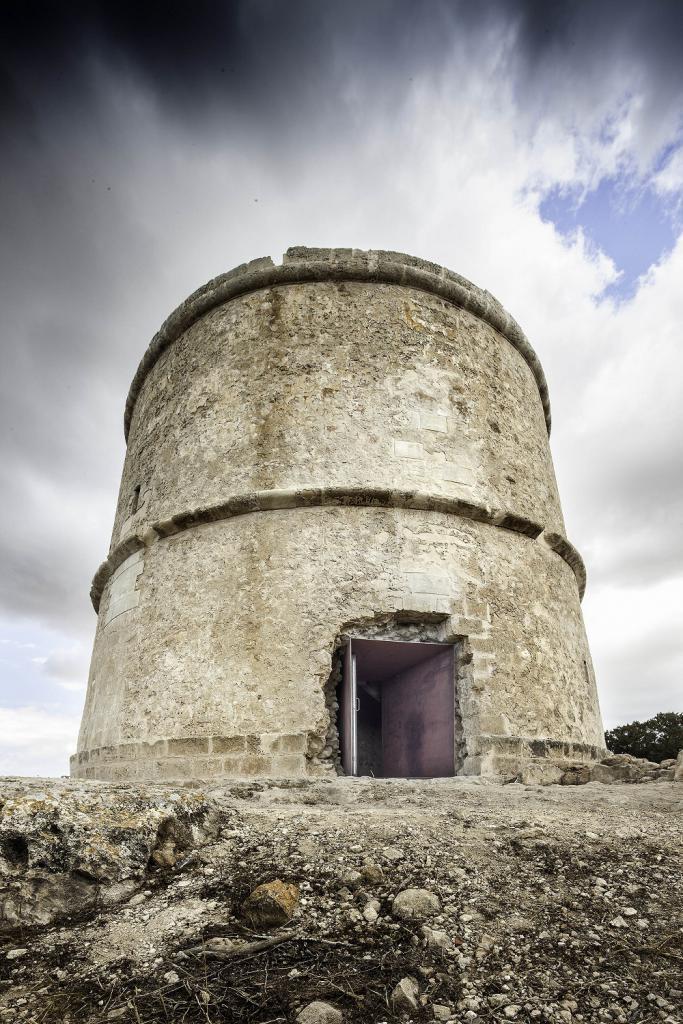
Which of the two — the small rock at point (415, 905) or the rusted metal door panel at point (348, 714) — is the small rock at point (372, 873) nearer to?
the small rock at point (415, 905)

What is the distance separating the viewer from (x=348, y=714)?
5660 mm

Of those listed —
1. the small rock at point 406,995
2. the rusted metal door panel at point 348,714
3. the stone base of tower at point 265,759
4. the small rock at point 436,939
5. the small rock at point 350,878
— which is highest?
the rusted metal door panel at point 348,714

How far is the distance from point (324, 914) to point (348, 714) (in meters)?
3.34

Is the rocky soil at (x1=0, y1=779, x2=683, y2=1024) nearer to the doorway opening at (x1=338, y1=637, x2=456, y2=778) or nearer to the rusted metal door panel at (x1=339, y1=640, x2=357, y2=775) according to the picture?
the rusted metal door panel at (x1=339, y1=640, x2=357, y2=775)

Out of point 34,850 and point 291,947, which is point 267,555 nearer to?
point 34,850

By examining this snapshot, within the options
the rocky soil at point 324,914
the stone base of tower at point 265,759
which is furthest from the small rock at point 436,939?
the stone base of tower at point 265,759

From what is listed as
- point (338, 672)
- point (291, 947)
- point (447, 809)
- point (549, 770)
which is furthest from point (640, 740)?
point (291, 947)

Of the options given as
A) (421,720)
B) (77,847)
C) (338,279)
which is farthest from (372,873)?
(338,279)

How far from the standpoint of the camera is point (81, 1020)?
1.84 metres

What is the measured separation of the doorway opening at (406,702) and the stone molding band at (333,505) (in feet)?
4.06

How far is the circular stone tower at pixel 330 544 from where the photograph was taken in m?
5.59

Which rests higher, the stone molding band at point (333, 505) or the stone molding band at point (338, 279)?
the stone molding band at point (338, 279)

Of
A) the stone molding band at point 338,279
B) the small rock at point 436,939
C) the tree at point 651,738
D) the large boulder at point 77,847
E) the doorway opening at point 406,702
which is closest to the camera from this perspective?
the small rock at point 436,939

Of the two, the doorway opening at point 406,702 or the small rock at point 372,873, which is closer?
the small rock at point 372,873
